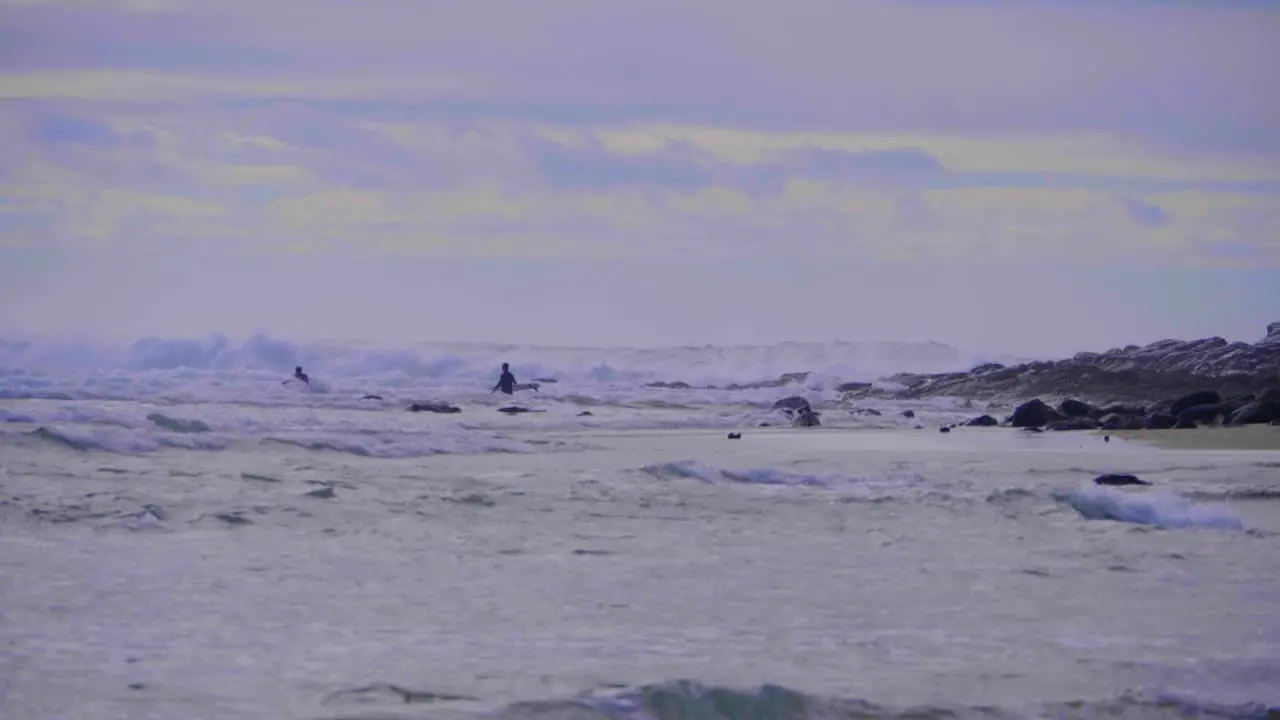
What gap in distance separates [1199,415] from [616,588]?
807 inches

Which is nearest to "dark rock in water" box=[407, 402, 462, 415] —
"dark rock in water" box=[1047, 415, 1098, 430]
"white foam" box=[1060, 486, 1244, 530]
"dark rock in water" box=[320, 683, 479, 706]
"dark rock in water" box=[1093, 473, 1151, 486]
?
"dark rock in water" box=[1047, 415, 1098, 430]

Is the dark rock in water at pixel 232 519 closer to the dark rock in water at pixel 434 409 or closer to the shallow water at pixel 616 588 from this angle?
the shallow water at pixel 616 588

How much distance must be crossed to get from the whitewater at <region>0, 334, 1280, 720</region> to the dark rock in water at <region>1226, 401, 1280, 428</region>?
26.0ft

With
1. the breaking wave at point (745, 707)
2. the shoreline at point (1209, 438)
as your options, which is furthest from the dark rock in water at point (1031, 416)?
the breaking wave at point (745, 707)

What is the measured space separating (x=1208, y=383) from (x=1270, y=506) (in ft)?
94.7

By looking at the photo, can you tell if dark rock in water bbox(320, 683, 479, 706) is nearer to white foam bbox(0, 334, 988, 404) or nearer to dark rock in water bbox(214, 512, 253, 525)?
dark rock in water bbox(214, 512, 253, 525)

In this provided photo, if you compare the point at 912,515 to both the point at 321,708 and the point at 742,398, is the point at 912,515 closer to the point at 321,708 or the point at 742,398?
the point at 321,708

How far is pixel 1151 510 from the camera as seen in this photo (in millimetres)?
11367

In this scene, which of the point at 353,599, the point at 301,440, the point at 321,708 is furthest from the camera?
the point at 301,440

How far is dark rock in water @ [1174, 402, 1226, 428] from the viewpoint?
25.5 meters

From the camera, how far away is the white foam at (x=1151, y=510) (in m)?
11.0

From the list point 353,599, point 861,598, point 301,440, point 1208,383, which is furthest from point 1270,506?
point 1208,383

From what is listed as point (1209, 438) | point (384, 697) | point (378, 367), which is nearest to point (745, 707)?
point (384, 697)

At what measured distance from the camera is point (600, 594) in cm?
778
